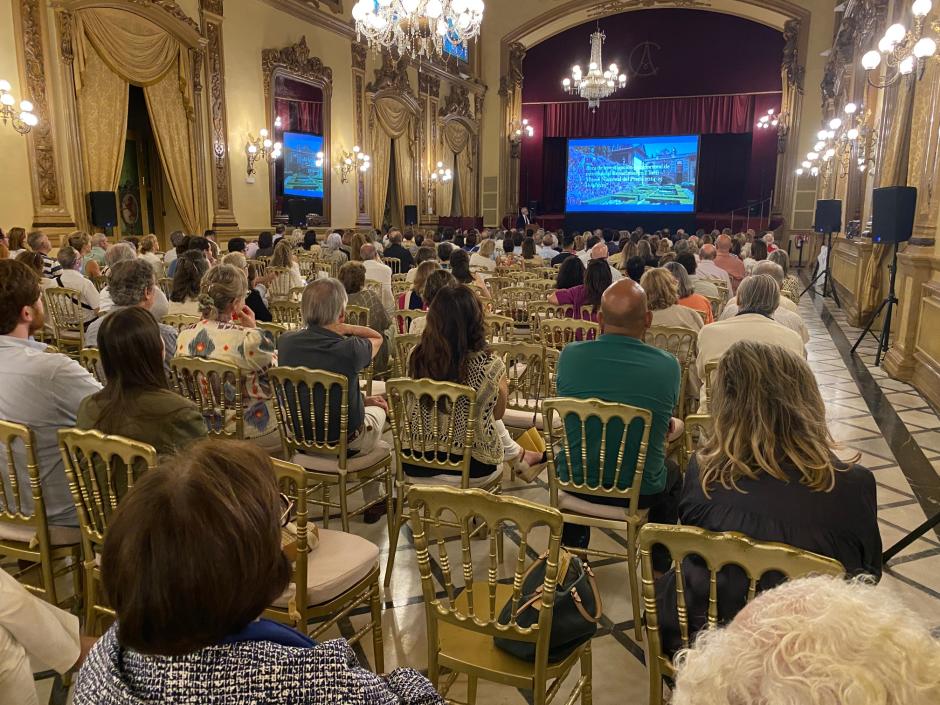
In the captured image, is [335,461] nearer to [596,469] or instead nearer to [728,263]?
[596,469]

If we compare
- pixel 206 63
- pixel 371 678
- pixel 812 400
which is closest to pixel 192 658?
pixel 371 678

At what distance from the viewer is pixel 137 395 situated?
2.12 meters

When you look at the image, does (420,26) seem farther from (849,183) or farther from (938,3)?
(849,183)

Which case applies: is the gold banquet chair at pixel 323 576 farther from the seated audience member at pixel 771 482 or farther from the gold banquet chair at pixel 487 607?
the seated audience member at pixel 771 482

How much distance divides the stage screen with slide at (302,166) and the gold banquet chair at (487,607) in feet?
40.3

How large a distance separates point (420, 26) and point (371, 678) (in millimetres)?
8717

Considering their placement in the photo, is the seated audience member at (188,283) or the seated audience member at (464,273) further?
the seated audience member at (464,273)

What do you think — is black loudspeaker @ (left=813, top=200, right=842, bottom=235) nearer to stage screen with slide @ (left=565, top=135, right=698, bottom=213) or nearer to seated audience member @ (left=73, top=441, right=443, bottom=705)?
stage screen with slide @ (left=565, top=135, right=698, bottom=213)

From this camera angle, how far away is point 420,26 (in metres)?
8.46

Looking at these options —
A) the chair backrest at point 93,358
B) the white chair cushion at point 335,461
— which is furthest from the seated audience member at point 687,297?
the chair backrest at point 93,358

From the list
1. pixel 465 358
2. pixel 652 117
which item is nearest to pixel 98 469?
pixel 465 358

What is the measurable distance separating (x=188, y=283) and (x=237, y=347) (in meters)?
1.79

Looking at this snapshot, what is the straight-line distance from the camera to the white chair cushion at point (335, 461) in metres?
3.04

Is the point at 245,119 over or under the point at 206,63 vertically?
under
